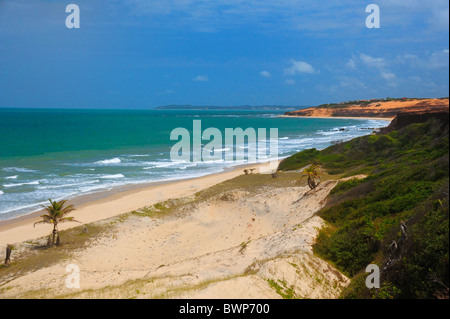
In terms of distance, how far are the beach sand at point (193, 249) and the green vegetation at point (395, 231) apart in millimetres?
889

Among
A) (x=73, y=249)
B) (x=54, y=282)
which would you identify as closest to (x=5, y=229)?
(x=73, y=249)

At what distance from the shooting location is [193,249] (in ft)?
62.8

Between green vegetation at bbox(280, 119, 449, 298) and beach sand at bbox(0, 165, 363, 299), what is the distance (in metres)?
0.89

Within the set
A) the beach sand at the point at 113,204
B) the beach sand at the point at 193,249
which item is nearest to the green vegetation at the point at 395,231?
the beach sand at the point at 193,249

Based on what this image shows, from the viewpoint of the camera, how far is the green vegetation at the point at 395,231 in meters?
9.09

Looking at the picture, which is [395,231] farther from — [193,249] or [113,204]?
[113,204]

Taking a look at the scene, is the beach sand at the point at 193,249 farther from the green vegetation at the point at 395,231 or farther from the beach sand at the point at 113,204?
the green vegetation at the point at 395,231

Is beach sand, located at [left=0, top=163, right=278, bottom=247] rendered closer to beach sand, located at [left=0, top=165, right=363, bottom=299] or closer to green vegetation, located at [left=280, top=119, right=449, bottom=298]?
beach sand, located at [left=0, top=165, right=363, bottom=299]

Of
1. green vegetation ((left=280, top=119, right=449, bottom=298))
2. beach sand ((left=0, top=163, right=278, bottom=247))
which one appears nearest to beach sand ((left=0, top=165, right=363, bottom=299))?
beach sand ((left=0, top=163, right=278, bottom=247))

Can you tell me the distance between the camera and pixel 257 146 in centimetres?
7100

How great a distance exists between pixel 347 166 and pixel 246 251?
21.9m

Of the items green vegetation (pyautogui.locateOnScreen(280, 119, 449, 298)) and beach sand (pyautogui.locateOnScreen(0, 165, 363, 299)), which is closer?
green vegetation (pyautogui.locateOnScreen(280, 119, 449, 298))

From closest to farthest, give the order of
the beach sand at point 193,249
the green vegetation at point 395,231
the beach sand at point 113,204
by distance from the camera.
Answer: the green vegetation at point 395,231, the beach sand at point 193,249, the beach sand at point 113,204

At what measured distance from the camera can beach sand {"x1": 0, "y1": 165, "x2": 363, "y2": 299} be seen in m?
11.3
